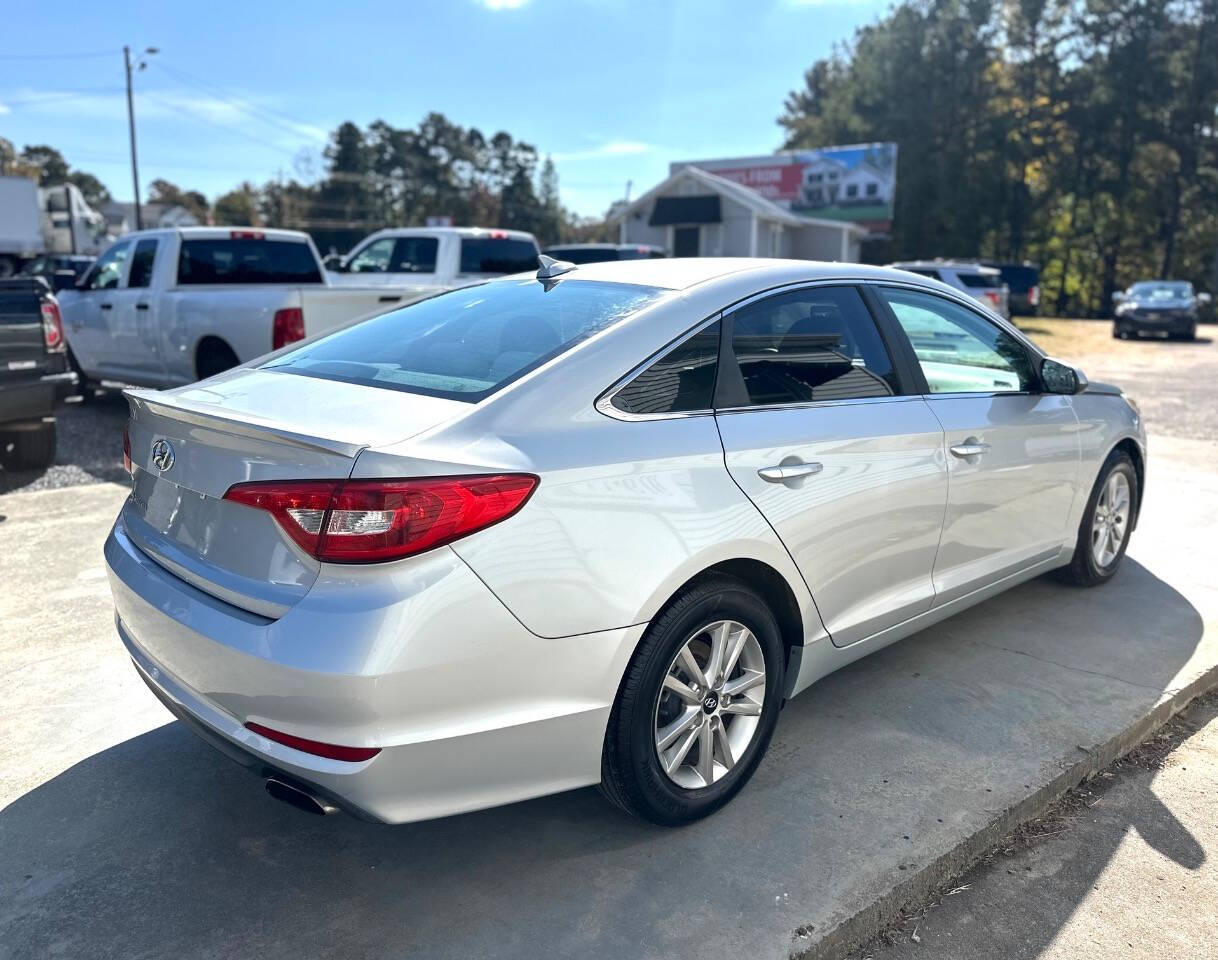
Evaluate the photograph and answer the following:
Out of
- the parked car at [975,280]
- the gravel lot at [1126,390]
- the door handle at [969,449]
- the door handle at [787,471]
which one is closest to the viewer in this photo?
the door handle at [787,471]

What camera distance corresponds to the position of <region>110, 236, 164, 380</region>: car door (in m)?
9.61

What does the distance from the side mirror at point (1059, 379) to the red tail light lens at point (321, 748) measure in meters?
3.47

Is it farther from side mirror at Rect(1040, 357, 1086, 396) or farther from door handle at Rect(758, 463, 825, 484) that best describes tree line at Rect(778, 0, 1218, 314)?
door handle at Rect(758, 463, 825, 484)

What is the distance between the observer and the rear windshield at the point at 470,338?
286cm

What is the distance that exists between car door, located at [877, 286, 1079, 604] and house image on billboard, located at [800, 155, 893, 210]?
4058 cm

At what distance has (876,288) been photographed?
3.79 m

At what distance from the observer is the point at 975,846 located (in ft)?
9.54

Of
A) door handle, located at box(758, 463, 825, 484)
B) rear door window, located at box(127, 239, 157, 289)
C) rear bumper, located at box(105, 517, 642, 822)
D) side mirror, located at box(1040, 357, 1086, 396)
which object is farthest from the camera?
rear door window, located at box(127, 239, 157, 289)

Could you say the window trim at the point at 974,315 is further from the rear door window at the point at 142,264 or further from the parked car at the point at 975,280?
the parked car at the point at 975,280

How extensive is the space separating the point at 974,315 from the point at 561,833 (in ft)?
9.31

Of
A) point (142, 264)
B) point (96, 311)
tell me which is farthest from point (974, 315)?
point (96, 311)

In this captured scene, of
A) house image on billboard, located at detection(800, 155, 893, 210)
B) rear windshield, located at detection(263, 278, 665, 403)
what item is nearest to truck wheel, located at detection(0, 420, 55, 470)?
rear windshield, located at detection(263, 278, 665, 403)

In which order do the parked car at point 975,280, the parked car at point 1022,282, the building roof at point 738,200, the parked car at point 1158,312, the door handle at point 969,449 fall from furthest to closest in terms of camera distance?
the building roof at point 738,200 < the parked car at point 1022,282 < the parked car at point 1158,312 < the parked car at point 975,280 < the door handle at point 969,449

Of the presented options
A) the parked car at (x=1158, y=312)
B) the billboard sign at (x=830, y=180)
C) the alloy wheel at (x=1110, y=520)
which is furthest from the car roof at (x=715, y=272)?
the billboard sign at (x=830, y=180)
